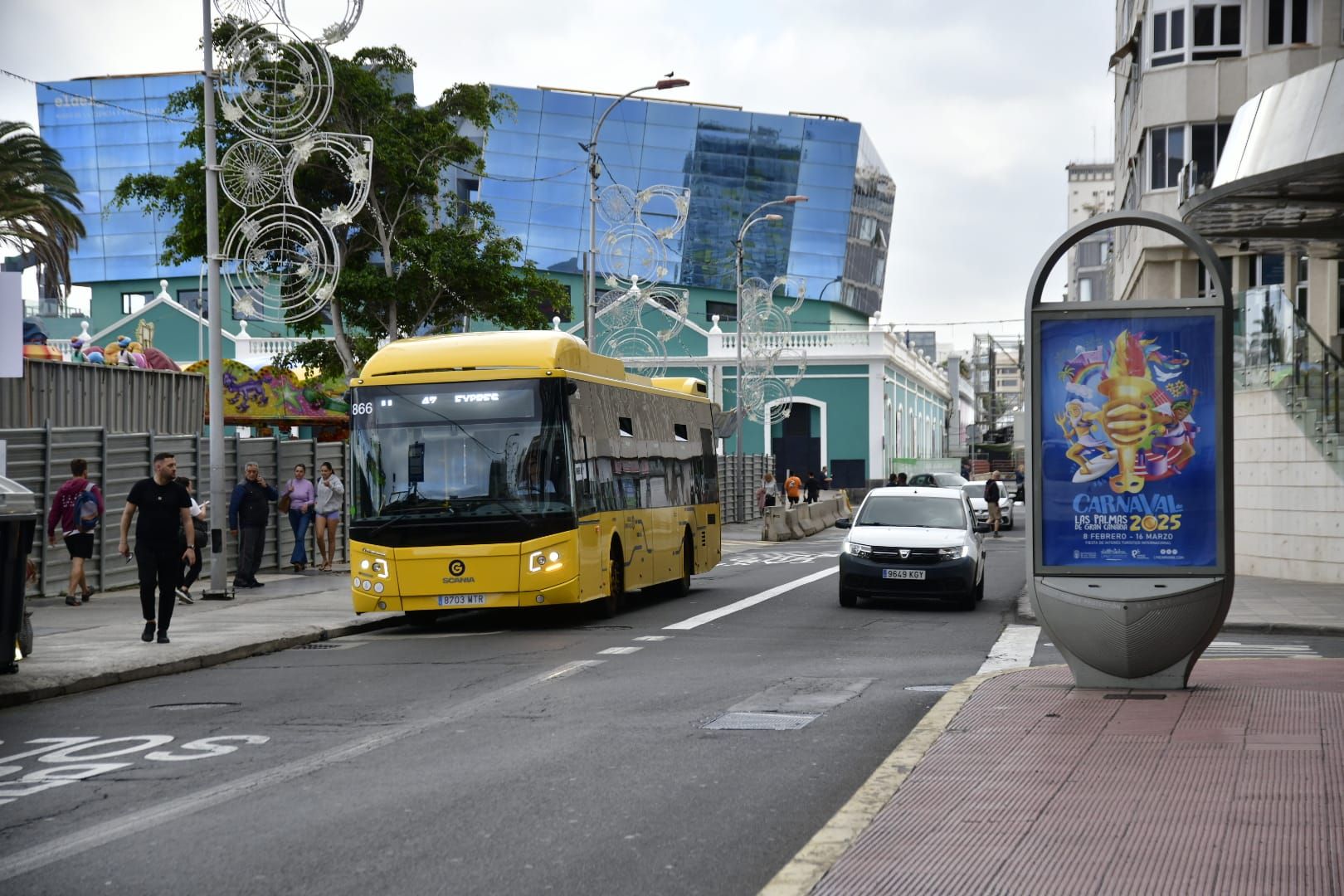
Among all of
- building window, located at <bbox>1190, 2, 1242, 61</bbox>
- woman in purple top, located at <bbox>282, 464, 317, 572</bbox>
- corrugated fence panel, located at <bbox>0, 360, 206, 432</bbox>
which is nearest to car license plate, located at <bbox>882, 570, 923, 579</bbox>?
woman in purple top, located at <bbox>282, 464, 317, 572</bbox>

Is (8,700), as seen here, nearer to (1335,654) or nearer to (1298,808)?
(1298,808)

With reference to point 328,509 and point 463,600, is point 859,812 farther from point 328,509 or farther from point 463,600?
point 328,509

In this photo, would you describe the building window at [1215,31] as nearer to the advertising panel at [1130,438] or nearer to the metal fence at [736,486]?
the metal fence at [736,486]

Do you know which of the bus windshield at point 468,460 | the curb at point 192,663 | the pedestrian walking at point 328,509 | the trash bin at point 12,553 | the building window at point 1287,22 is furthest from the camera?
the building window at point 1287,22

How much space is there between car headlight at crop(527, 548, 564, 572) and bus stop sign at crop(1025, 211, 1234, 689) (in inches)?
299

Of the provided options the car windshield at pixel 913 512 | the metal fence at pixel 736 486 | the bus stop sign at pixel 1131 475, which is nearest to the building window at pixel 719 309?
the metal fence at pixel 736 486

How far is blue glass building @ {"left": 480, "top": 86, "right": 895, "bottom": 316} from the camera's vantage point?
84750 mm

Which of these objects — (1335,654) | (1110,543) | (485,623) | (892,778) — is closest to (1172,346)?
(1110,543)

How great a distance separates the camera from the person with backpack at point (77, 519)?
2042 centimetres

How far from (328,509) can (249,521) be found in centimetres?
→ 352

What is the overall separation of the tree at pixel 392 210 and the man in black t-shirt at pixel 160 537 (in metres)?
16.2

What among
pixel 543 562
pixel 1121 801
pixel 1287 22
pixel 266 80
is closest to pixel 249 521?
pixel 266 80

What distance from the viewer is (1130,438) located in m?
10.9

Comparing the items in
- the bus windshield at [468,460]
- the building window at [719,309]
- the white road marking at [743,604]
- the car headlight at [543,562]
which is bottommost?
the white road marking at [743,604]
